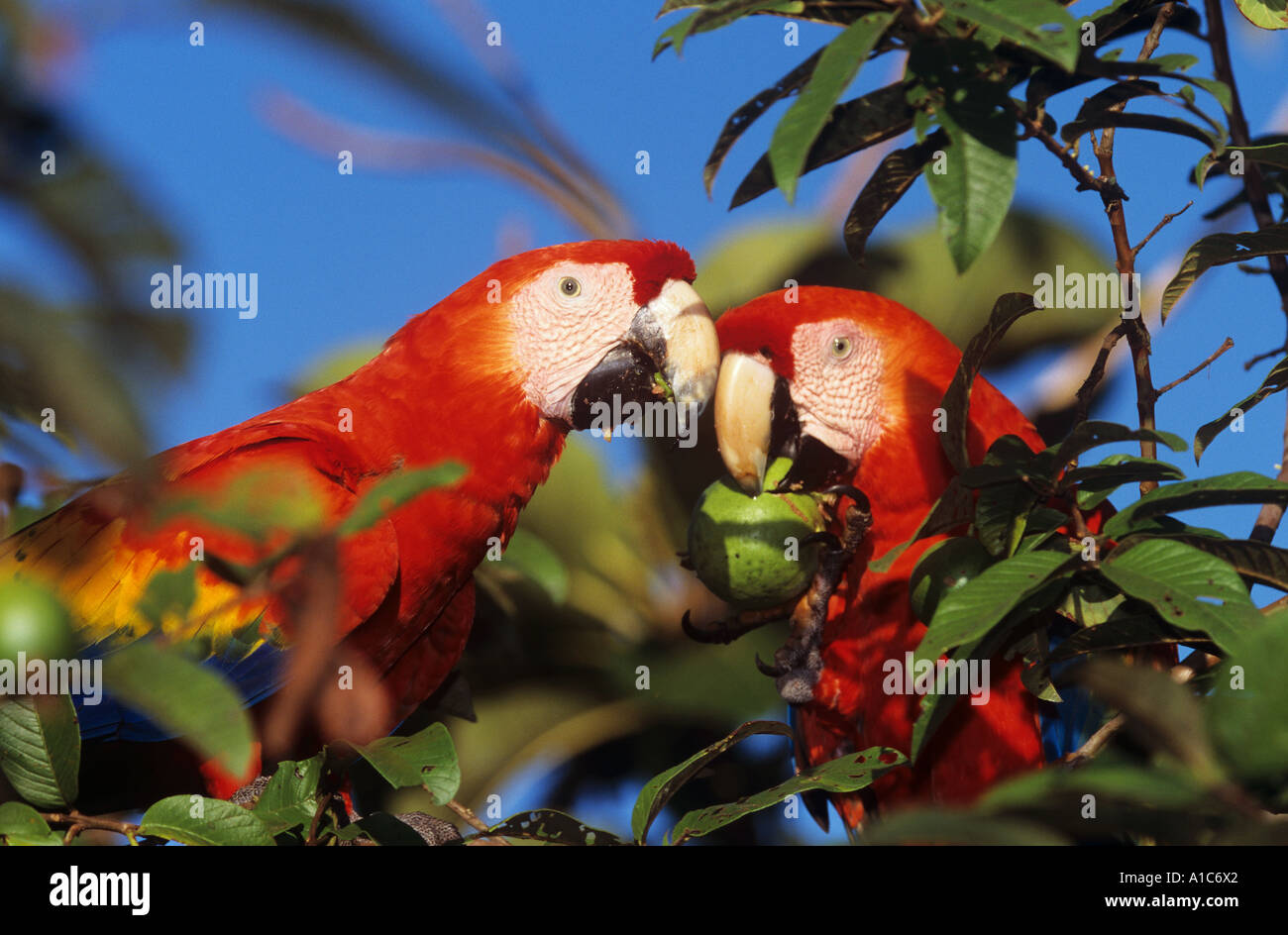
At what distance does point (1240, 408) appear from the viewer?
1018 millimetres

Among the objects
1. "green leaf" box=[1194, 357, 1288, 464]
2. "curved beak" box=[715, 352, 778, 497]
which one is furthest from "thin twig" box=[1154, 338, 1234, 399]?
"curved beak" box=[715, 352, 778, 497]

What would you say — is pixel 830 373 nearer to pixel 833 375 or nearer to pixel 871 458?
pixel 833 375

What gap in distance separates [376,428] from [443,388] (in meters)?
0.10

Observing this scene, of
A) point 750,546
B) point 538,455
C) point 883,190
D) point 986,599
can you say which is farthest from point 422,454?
point 986,599

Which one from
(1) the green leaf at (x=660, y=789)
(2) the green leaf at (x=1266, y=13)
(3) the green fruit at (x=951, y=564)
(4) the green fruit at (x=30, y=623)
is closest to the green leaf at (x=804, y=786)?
(1) the green leaf at (x=660, y=789)

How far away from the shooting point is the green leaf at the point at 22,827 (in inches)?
30.3

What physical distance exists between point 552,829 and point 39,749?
0.43 meters

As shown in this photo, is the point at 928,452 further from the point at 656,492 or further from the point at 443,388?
the point at 443,388

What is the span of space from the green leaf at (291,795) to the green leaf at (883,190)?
726mm

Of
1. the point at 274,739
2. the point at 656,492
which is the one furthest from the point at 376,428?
the point at 656,492

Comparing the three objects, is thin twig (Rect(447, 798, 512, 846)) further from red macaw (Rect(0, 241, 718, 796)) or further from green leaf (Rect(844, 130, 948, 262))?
green leaf (Rect(844, 130, 948, 262))

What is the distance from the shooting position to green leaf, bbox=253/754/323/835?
879 mm

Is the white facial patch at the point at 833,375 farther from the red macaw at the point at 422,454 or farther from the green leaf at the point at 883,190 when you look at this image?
the green leaf at the point at 883,190

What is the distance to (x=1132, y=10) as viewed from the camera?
1.08 metres
